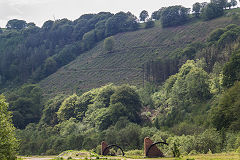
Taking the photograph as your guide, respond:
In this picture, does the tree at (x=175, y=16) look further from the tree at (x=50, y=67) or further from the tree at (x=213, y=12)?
the tree at (x=50, y=67)

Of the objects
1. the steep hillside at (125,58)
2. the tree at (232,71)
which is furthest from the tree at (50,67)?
the tree at (232,71)

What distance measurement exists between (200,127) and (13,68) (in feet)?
287

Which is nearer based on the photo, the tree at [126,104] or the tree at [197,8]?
the tree at [126,104]

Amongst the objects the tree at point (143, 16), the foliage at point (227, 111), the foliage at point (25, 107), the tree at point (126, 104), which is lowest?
the foliage at point (25, 107)

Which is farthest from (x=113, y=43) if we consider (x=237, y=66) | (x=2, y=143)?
(x=2, y=143)

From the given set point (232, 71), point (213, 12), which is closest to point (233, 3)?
point (213, 12)

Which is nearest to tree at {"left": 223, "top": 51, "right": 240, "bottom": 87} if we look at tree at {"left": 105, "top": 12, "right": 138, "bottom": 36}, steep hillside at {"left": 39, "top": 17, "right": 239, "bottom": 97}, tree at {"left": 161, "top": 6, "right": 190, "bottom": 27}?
steep hillside at {"left": 39, "top": 17, "right": 239, "bottom": 97}

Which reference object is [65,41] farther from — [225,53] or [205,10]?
[225,53]

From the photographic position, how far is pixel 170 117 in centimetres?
→ 4991

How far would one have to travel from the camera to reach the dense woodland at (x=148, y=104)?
1401 inches

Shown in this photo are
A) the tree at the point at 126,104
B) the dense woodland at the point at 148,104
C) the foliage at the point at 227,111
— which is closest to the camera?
the foliage at the point at 227,111

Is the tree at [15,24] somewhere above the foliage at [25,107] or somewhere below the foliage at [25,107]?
above

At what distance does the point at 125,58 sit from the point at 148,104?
30.3 m

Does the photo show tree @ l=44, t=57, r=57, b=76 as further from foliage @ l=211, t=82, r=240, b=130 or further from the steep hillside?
foliage @ l=211, t=82, r=240, b=130
